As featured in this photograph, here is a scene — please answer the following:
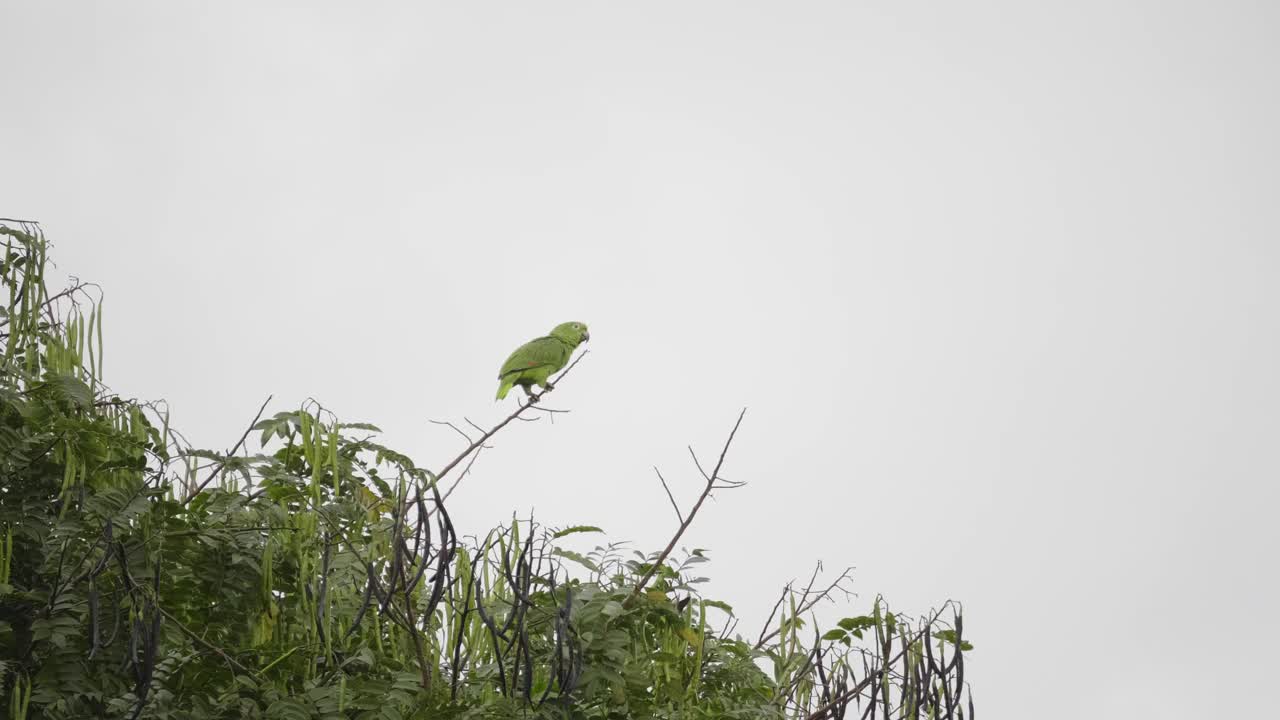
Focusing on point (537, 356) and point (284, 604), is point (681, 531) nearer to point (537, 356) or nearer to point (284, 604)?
point (284, 604)

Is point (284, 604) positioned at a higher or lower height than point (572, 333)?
lower

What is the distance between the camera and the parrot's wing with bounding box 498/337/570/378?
284 inches

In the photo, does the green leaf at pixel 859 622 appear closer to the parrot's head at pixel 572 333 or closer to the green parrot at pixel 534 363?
the green parrot at pixel 534 363

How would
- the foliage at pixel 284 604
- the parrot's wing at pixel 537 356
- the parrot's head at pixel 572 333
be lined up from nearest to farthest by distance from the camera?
the foliage at pixel 284 604
the parrot's wing at pixel 537 356
the parrot's head at pixel 572 333

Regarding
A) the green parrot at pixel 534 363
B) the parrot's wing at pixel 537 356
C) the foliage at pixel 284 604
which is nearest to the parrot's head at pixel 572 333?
the green parrot at pixel 534 363

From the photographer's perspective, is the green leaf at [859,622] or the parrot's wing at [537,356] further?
the parrot's wing at [537,356]

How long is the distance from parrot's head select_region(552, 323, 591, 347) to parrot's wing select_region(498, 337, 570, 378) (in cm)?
22

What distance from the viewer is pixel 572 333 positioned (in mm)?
7844

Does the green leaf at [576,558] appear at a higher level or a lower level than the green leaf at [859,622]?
higher

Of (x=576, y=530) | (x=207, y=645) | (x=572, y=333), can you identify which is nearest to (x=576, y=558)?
(x=576, y=530)

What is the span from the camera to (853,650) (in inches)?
148

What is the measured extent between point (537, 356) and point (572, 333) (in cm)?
63

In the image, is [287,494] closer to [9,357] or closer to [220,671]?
[220,671]

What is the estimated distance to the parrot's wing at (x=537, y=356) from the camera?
23.6 feet
